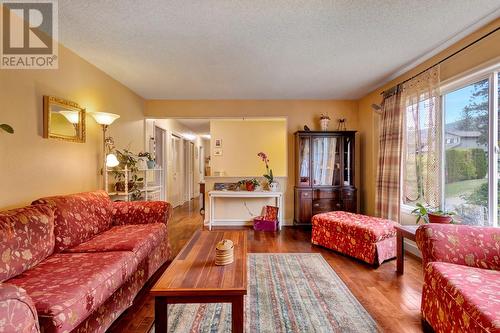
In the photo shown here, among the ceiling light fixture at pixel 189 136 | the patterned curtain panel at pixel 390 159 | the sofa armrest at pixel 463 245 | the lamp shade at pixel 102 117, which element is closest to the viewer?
the sofa armrest at pixel 463 245

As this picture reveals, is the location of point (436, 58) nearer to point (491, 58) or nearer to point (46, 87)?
point (491, 58)

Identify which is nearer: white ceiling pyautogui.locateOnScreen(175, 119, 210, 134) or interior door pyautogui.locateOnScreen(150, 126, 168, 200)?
interior door pyautogui.locateOnScreen(150, 126, 168, 200)

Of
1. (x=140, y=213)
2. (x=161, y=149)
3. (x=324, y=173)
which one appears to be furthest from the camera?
(x=161, y=149)

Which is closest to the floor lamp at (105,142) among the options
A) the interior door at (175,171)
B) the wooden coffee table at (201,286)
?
the wooden coffee table at (201,286)

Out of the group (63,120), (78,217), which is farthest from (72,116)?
(78,217)

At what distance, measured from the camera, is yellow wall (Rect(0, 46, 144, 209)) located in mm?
1817

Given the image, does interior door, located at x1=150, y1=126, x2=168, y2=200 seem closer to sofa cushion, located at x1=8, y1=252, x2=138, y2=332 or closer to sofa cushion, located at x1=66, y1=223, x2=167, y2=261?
sofa cushion, located at x1=66, y1=223, x2=167, y2=261

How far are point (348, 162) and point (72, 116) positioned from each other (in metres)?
3.98

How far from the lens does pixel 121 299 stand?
1.66m

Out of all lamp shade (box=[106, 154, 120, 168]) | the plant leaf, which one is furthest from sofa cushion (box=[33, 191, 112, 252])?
the plant leaf

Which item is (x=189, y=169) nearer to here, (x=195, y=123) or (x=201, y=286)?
(x=195, y=123)

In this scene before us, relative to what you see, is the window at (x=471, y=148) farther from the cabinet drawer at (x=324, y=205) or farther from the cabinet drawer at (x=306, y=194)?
the cabinet drawer at (x=306, y=194)

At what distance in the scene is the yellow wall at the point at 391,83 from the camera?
2.00m

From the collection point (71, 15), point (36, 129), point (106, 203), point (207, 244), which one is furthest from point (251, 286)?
point (71, 15)
